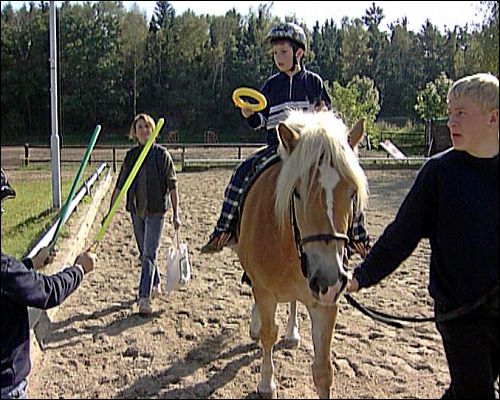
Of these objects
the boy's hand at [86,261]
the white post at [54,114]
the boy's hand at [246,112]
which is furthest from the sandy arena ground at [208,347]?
the white post at [54,114]

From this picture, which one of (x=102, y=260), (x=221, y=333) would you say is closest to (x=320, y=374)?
(x=221, y=333)

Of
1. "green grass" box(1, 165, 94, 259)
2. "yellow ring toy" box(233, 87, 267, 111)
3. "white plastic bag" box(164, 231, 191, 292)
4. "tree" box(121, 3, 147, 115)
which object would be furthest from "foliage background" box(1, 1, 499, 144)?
"white plastic bag" box(164, 231, 191, 292)

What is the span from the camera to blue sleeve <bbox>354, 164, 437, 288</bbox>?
241cm

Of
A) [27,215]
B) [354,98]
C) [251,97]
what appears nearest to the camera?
[251,97]

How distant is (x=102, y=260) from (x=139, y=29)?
7.83 m

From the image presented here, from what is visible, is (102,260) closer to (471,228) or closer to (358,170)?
(358,170)

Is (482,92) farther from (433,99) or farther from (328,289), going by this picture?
(433,99)

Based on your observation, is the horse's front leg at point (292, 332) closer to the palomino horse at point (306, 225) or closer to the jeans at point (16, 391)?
the palomino horse at point (306, 225)

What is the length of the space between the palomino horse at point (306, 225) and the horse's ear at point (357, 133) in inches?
0.5

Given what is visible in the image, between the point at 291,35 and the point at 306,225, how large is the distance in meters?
1.98

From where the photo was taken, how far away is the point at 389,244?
251 centimetres

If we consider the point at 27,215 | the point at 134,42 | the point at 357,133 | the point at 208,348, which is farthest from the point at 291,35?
the point at 134,42

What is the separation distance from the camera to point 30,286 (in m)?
2.34

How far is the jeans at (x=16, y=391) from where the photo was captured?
93.1 inches
